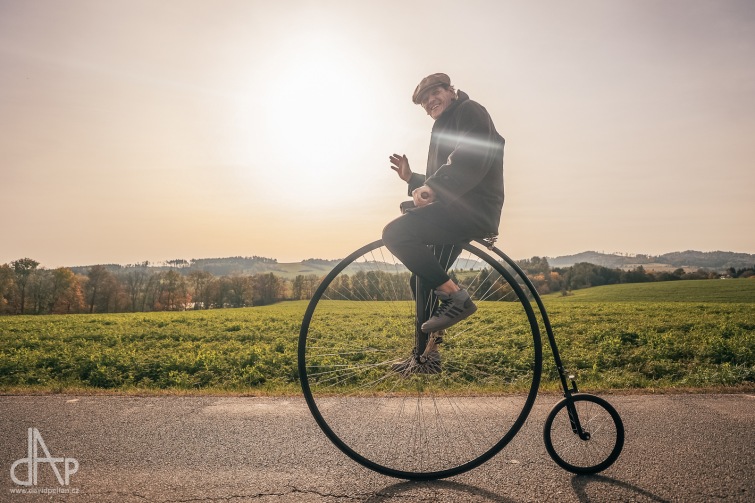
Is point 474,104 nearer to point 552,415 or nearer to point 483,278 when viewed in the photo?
point 483,278

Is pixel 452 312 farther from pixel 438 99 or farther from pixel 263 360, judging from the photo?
pixel 263 360

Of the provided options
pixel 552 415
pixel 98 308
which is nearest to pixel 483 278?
pixel 552 415

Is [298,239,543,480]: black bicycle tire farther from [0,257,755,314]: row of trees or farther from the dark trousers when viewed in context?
[0,257,755,314]: row of trees

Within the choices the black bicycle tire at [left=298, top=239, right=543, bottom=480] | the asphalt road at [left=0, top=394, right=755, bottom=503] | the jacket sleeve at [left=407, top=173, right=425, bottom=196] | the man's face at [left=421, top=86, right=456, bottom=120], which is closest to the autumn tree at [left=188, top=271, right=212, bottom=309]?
the asphalt road at [left=0, top=394, right=755, bottom=503]

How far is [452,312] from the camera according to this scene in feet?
11.8

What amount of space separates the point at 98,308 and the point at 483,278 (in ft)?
242

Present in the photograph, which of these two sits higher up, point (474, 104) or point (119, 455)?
point (474, 104)

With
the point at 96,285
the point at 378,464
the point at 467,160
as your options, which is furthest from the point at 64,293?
the point at 467,160

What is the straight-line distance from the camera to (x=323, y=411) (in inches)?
203

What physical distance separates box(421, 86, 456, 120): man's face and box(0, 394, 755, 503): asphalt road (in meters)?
2.63

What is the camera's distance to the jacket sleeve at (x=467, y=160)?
348 centimetres

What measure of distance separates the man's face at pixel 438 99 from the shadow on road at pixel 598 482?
8.98 feet

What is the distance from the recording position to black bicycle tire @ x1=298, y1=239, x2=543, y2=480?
3510mm

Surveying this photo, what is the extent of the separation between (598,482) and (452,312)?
58.1 inches
